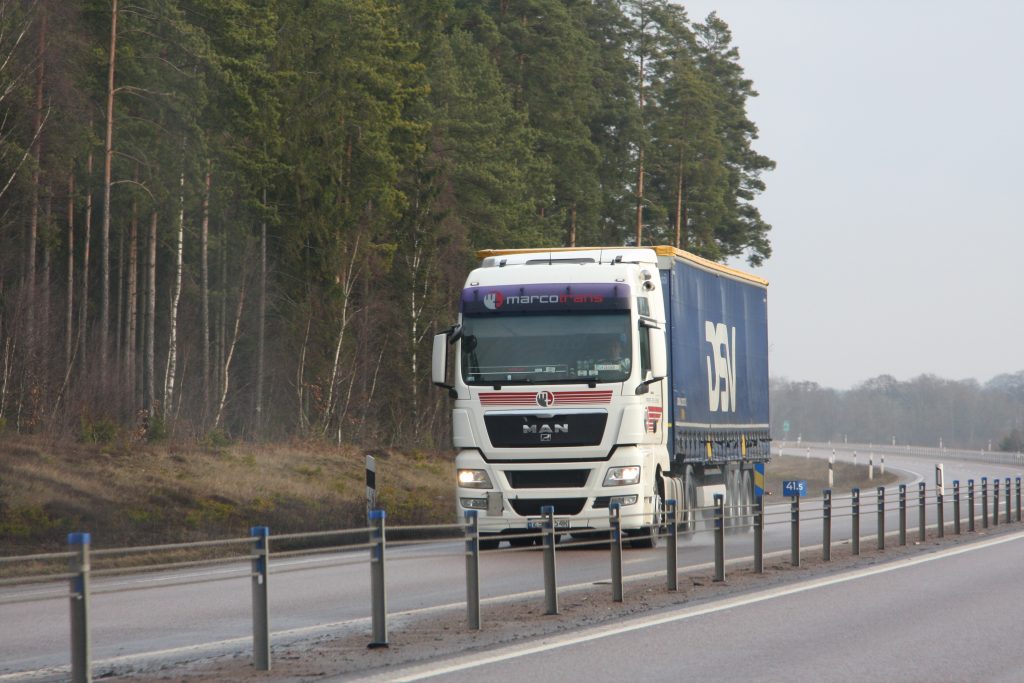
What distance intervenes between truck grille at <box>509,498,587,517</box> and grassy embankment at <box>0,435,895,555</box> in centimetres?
566

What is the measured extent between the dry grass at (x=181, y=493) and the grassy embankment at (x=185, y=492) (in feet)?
0.10

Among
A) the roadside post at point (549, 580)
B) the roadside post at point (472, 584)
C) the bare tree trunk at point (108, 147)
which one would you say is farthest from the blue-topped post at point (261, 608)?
the bare tree trunk at point (108, 147)

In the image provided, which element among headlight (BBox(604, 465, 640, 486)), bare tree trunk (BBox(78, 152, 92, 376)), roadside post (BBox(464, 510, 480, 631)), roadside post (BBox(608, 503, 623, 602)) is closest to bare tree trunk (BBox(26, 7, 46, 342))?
bare tree trunk (BBox(78, 152, 92, 376))

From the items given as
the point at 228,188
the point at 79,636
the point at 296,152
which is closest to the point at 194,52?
the point at 228,188

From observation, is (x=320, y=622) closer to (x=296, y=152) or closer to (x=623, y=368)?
(x=623, y=368)

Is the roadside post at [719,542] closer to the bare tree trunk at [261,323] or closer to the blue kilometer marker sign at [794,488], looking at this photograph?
the blue kilometer marker sign at [794,488]

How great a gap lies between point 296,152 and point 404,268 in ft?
21.1

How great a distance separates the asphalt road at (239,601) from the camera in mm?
11461

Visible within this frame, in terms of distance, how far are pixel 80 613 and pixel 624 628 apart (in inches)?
208

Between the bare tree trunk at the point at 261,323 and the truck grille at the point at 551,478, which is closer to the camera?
the truck grille at the point at 551,478

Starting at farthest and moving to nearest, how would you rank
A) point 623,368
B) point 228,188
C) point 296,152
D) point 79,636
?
1. point 296,152
2. point 228,188
3. point 623,368
4. point 79,636

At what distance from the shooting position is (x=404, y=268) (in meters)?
54.0

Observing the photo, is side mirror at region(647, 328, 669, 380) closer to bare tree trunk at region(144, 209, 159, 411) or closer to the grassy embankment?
the grassy embankment

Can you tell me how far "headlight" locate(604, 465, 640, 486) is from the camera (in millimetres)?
20359
